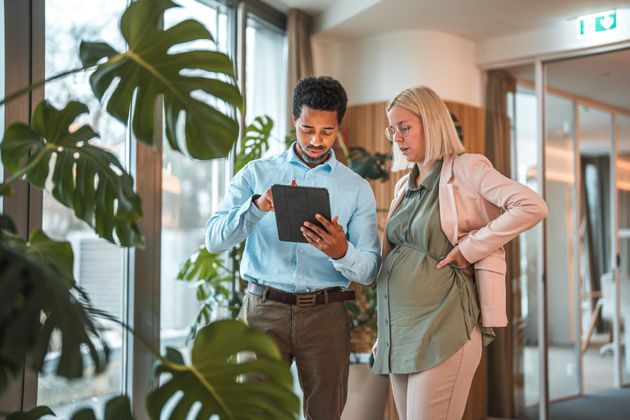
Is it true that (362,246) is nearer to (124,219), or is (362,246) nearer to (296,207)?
(296,207)

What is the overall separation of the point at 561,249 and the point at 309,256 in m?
3.09

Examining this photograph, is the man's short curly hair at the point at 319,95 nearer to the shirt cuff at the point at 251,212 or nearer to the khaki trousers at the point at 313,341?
the shirt cuff at the point at 251,212

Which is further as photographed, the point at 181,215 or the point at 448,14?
the point at 448,14

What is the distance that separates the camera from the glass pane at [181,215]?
3781 mm

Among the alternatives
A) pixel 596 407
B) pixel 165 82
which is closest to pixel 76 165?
pixel 165 82

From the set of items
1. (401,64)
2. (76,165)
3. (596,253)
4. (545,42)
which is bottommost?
(596,253)

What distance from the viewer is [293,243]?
2.40 meters

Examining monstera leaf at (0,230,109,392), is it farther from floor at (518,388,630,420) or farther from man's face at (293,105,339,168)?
floor at (518,388,630,420)

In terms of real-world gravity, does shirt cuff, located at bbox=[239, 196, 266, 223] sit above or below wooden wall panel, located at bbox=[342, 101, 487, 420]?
below

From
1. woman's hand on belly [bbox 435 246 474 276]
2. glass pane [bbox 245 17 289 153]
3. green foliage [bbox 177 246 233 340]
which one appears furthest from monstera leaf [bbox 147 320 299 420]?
glass pane [bbox 245 17 289 153]

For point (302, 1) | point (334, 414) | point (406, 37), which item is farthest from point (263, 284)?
point (406, 37)

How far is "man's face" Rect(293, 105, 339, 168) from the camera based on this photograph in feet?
7.91

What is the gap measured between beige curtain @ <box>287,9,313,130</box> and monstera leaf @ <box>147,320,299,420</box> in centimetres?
303

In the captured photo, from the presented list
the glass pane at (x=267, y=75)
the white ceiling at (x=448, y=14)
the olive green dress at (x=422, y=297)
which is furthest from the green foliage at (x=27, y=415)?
the white ceiling at (x=448, y=14)
